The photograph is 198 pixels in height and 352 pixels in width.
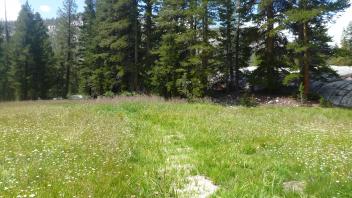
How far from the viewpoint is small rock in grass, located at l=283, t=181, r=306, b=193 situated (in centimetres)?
596

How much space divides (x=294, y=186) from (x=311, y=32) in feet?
78.3

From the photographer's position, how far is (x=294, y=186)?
624cm

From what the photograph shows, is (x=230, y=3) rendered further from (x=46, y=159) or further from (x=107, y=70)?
(x=46, y=159)

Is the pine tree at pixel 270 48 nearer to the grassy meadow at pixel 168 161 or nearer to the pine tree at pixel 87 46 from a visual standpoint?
the grassy meadow at pixel 168 161

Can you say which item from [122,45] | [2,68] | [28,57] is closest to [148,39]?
[122,45]

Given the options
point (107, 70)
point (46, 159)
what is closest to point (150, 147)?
point (46, 159)

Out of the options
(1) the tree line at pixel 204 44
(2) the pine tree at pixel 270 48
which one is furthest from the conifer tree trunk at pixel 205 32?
(2) the pine tree at pixel 270 48

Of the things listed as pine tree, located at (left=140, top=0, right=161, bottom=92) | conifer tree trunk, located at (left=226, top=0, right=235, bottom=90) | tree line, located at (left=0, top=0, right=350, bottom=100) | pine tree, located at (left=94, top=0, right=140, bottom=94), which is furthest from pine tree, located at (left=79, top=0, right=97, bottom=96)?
conifer tree trunk, located at (left=226, top=0, right=235, bottom=90)

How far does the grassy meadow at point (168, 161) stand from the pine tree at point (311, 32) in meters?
15.7

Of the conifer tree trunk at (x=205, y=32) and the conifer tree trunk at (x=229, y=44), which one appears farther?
the conifer tree trunk at (x=229, y=44)

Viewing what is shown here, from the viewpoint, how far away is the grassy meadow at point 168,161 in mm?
5730

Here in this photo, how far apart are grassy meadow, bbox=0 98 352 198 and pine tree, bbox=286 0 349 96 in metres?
15.7

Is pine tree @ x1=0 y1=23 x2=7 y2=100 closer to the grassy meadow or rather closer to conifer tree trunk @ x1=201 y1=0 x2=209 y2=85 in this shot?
conifer tree trunk @ x1=201 y1=0 x2=209 y2=85

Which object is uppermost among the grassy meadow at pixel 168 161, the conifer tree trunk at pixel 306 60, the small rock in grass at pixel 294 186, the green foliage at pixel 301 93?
the conifer tree trunk at pixel 306 60
